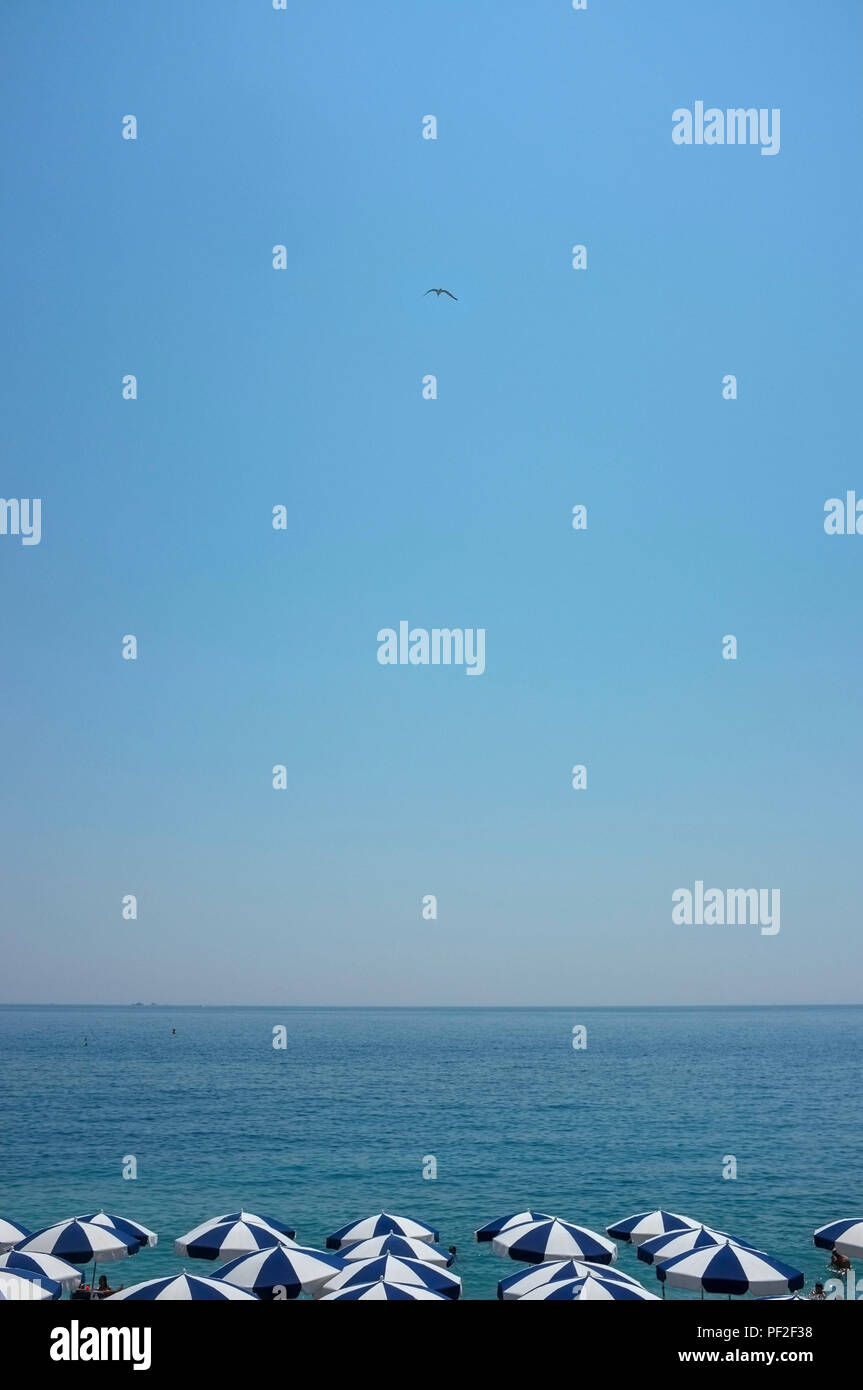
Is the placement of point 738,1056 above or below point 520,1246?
below

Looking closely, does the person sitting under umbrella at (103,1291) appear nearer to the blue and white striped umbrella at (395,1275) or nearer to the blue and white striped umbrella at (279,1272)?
the blue and white striped umbrella at (279,1272)

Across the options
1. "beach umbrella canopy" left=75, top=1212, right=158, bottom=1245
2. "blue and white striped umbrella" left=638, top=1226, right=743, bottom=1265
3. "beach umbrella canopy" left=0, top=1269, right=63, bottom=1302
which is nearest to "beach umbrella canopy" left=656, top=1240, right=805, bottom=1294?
"blue and white striped umbrella" left=638, top=1226, right=743, bottom=1265

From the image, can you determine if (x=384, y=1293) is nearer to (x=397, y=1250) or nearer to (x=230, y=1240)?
(x=397, y=1250)

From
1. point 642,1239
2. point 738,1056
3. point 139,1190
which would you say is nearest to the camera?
point 642,1239

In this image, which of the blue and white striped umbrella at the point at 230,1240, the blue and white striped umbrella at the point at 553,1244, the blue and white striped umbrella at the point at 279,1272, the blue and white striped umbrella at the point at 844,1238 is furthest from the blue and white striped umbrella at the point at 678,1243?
the blue and white striped umbrella at the point at 230,1240
